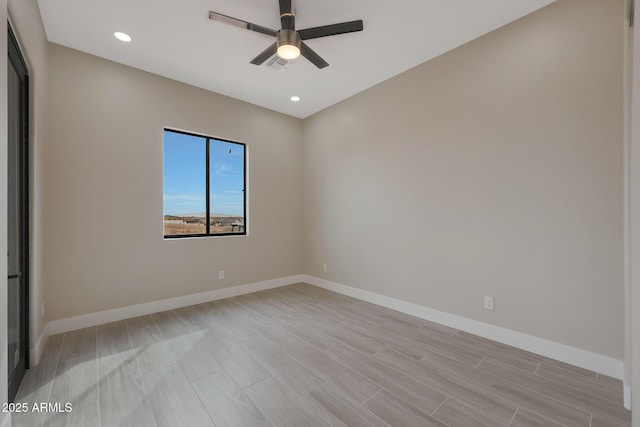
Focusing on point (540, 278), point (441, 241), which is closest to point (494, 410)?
point (540, 278)

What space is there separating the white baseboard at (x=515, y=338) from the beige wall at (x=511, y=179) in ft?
0.21

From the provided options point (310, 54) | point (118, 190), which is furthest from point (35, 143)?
point (310, 54)

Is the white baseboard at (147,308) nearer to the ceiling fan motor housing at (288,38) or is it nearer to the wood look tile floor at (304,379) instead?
the wood look tile floor at (304,379)

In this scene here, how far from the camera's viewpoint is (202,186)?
400 centimetres

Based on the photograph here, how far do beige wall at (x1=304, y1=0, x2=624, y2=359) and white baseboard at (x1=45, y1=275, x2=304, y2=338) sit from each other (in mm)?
1774

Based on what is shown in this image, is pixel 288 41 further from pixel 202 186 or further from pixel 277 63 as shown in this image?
pixel 202 186

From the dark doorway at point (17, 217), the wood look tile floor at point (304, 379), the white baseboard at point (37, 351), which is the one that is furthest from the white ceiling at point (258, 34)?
the wood look tile floor at point (304, 379)

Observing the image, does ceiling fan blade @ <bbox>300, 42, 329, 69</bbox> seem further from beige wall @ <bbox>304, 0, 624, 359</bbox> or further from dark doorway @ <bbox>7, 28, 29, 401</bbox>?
dark doorway @ <bbox>7, 28, 29, 401</bbox>

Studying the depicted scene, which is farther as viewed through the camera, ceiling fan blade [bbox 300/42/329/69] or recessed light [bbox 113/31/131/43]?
recessed light [bbox 113/31/131/43]

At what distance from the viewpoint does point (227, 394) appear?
182 cm

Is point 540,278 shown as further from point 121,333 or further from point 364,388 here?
point 121,333

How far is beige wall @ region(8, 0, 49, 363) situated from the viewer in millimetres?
2049

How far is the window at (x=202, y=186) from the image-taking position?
12.3 feet

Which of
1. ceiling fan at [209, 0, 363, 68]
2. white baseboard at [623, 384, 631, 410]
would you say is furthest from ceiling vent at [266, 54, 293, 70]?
white baseboard at [623, 384, 631, 410]
